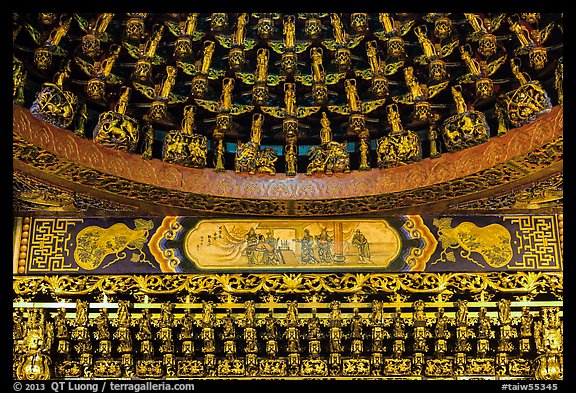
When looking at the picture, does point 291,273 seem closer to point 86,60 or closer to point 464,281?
point 464,281

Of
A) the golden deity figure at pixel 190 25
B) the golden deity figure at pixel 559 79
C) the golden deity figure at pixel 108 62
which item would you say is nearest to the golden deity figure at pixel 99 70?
the golden deity figure at pixel 108 62

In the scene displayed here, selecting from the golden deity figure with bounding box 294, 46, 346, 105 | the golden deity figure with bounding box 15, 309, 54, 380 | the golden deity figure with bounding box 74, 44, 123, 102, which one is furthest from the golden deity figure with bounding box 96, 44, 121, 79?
the golden deity figure with bounding box 15, 309, 54, 380

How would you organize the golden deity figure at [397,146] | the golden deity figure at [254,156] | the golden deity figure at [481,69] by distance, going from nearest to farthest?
the golden deity figure at [481,69] → the golden deity figure at [397,146] → the golden deity figure at [254,156]

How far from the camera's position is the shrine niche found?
6.53 metres

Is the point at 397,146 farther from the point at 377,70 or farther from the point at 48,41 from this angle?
the point at 48,41

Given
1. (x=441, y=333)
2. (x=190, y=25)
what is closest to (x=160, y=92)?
(x=190, y=25)

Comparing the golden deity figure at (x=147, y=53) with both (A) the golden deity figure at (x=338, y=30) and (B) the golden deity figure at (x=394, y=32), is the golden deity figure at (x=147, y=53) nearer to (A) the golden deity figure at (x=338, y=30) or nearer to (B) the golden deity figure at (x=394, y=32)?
(A) the golden deity figure at (x=338, y=30)

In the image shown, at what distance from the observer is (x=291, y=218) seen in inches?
287

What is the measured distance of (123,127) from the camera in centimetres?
657

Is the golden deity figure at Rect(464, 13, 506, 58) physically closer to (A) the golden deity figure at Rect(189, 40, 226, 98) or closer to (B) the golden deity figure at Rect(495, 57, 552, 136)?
(B) the golden deity figure at Rect(495, 57, 552, 136)

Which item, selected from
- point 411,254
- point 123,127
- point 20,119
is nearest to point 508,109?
point 411,254

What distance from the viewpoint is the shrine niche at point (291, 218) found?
21.4 feet
